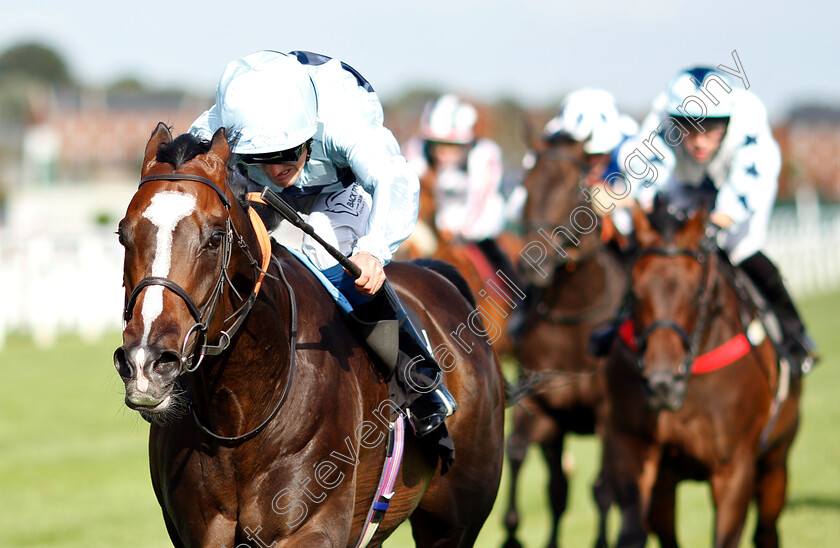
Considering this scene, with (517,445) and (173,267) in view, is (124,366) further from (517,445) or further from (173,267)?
(517,445)

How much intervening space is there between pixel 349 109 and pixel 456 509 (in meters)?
1.65

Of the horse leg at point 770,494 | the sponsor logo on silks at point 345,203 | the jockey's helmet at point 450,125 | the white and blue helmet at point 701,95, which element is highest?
the jockey's helmet at point 450,125

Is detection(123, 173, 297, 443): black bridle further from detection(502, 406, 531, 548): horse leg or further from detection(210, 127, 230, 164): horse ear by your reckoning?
detection(502, 406, 531, 548): horse leg

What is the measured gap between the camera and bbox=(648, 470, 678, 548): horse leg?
17.6 feet

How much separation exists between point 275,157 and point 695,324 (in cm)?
272

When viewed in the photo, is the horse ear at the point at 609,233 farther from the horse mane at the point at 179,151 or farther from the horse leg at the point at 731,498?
the horse mane at the point at 179,151

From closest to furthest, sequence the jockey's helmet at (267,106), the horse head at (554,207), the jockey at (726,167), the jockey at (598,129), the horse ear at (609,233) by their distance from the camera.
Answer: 1. the jockey's helmet at (267,106)
2. the jockey at (726,167)
3. the horse head at (554,207)
4. the horse ear at (609,233)
5. the jockey at (598,129)

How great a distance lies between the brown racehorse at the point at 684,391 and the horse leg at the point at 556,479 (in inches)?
50.9

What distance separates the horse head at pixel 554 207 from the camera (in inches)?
276

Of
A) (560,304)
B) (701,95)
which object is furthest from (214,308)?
(560,304)

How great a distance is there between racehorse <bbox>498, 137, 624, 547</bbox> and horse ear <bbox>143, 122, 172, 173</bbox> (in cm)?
412

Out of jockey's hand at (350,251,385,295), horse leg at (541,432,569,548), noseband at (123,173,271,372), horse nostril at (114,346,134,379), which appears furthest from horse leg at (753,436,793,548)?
horse nostril at (114,346,134,379)

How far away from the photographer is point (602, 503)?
640 cm

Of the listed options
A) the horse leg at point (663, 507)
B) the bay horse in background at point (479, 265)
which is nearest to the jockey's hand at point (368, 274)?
the horse leg at point (663, 507)
